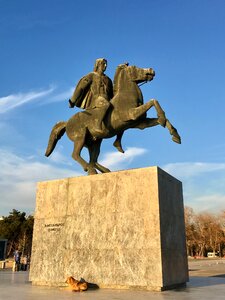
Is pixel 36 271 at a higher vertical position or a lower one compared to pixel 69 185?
lower

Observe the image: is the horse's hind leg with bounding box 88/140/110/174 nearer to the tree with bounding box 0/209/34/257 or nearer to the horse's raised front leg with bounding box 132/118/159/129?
the horse's raised front leg with bounding box 132/118/159/129

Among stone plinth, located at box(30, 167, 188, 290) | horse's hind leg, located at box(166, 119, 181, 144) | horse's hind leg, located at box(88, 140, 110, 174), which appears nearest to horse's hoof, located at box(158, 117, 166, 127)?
horse's hind leg, located at box(166, 119, 181, 144)

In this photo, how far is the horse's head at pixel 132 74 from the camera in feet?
31.5

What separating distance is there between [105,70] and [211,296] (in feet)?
22.9

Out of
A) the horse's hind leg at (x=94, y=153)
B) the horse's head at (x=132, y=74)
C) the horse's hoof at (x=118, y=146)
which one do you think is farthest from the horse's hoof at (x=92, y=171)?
the horse's head at (x=132, y=74)

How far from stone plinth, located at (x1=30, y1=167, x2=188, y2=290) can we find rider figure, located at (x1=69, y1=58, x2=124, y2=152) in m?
2.17

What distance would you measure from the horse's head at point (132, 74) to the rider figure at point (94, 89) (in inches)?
13.3

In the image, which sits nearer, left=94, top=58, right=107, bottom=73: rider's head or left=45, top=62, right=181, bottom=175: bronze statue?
left=45, top=62, right=181, bottom=175: bronze statue

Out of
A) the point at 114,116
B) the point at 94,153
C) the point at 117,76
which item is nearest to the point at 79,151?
the point at 94,153

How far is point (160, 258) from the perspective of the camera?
23.7ft

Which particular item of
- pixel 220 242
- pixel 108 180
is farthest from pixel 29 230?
pixel 108 180

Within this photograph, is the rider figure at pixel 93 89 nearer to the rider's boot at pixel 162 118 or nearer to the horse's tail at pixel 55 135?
the horse's tail at pixel 55 135

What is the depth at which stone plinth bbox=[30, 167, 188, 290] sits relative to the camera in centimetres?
748

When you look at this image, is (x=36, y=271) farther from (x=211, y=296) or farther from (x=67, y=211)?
(x=211, y=296)
